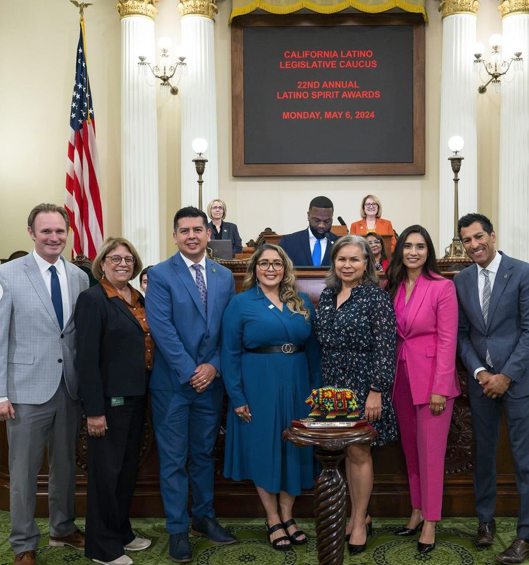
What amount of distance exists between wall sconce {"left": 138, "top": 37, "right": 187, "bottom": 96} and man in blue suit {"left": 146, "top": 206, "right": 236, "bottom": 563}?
5736 mm

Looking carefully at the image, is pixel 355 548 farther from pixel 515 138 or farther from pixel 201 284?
pixel 515 138

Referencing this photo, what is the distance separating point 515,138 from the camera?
28.4 ft

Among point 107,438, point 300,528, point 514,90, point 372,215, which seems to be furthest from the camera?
point 514,90

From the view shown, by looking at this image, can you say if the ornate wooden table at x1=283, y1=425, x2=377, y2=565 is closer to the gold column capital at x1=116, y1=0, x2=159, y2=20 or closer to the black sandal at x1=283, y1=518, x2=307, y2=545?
the black sandal at x1=283, y1=518, x2=307, y2=545

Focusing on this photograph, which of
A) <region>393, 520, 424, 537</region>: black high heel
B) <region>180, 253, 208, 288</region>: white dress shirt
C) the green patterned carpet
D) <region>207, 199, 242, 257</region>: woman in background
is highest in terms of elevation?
<region>207, 199, 242, 257</region>: woman in background

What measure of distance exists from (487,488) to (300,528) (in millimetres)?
1072

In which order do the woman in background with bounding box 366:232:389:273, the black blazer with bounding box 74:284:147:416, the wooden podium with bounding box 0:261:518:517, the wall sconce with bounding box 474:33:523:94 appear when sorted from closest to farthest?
the black blazer with bounding box 74:284:147:416
the wooden podium with bounding box 0:261:518:517
the woman in background with bounding box 366:232:389:273
the wall sconce with bounding box 474:33:523:94

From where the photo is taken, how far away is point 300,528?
3.77 m

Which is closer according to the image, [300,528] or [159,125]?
[300,528]

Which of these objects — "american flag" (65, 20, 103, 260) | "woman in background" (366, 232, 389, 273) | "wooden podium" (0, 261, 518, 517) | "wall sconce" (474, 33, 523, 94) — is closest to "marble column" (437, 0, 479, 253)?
"wall sconce" (474, 33, 523, 94)

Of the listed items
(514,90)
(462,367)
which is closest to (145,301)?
(462,367)

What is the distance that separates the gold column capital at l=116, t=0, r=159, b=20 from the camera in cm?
876

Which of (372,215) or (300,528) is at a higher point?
(372,215)

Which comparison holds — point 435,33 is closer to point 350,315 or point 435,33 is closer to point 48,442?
point 350,315
